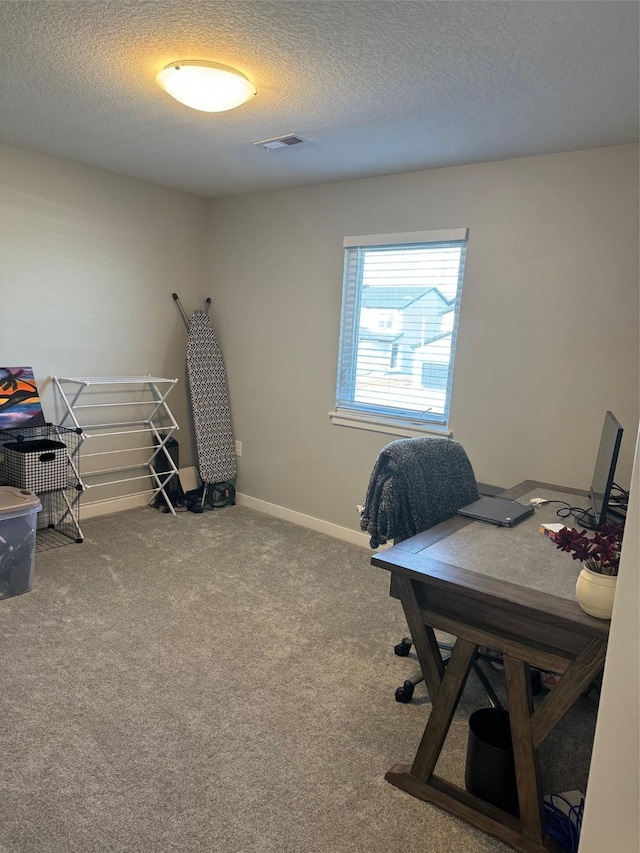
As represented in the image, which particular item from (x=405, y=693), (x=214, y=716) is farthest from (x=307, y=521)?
(x=214, y=716)

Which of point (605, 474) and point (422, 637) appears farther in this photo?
point (605, 474)

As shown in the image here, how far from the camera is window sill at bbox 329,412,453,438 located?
351 centimetres

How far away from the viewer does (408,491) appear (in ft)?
7.19

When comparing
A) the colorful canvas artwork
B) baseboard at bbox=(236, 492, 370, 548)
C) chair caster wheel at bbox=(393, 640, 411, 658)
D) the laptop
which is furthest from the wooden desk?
the colorful canvas artwork

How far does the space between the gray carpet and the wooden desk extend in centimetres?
8

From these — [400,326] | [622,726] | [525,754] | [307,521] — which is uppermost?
[400,326]

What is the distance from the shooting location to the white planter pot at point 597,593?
1451 mm

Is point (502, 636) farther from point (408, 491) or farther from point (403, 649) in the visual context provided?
point (403, 649)

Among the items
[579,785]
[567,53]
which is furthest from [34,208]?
[579,785]

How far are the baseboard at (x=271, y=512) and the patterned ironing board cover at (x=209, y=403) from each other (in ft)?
1.12

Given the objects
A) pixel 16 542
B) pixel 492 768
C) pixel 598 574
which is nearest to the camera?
pixel 598 574

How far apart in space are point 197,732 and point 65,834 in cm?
51

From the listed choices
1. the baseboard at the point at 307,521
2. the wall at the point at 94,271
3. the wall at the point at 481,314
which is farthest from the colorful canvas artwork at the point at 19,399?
the baseboard at the point at 307,521

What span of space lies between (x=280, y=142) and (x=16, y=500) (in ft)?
7.40
